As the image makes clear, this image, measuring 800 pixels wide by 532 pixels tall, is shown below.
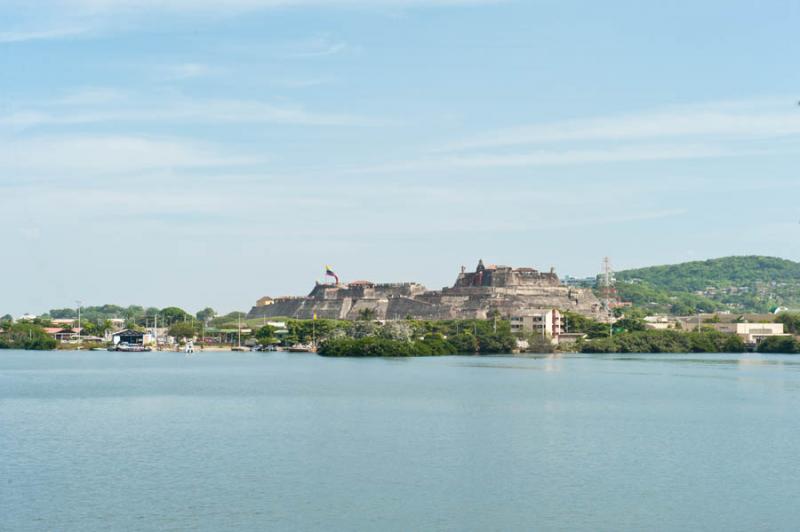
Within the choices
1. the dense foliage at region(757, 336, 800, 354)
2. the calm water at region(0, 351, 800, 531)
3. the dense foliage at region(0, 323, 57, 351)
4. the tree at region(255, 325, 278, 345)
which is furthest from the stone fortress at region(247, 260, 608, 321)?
the calm water at region(0, 351, 800, 531)

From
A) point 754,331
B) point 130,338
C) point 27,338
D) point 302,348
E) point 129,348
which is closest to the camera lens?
point 302,348

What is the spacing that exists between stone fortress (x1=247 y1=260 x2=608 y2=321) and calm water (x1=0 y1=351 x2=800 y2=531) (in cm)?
6906

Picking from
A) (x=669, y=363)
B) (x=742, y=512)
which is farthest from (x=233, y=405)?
(x=669, y=363)

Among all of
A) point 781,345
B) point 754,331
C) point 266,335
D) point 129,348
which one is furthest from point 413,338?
point 754,331

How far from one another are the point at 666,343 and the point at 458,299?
30.0m

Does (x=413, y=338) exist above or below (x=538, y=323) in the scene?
below

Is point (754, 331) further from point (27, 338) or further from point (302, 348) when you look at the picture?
point (27, 338)

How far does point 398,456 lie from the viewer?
3189cm

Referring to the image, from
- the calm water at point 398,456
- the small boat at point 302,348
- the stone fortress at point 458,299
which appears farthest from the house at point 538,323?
the calm water at point 398,456

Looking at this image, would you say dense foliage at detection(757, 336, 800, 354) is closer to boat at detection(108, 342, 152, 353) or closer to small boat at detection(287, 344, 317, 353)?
small boat at detection(287, 344, 317, 353)

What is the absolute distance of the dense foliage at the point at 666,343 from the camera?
10638 cm

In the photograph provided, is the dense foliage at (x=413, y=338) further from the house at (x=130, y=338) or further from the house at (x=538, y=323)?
the house at (x=130, y=338)

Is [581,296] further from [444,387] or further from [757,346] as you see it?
[444,387]

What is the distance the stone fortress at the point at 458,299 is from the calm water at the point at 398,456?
6906 cm
